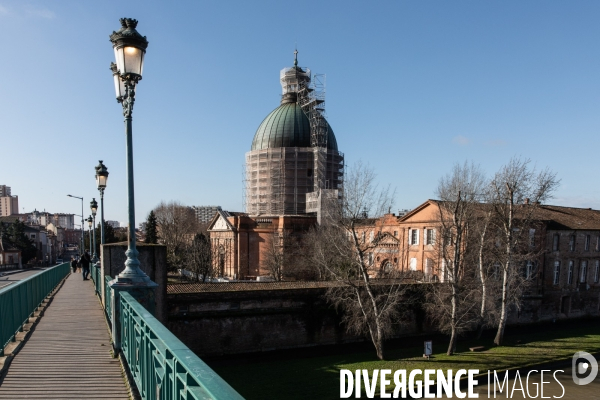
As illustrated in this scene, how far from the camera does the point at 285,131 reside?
48.4 m

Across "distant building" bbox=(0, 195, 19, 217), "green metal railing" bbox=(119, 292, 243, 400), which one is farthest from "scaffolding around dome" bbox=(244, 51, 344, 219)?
"distant building" bbox=(0, 195, 19, 217)

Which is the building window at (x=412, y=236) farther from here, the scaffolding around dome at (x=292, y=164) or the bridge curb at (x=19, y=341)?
the bridge curb at (x=19, y=341)

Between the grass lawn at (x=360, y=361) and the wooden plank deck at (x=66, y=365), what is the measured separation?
9.65 metres

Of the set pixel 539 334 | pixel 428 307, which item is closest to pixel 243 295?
pixel 428 307

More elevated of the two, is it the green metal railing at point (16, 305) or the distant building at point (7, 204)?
the distant building at point (7, 204)

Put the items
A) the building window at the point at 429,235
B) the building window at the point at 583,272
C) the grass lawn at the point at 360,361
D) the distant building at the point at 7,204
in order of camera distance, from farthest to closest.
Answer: the distant building at the point at 7,204
the building window at the point at 583,272
the building window at the point at 429,235
the grass lawn at the point at 360,361

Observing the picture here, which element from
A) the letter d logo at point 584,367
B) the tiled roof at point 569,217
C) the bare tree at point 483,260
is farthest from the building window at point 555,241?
the letter d logo at point 584,367

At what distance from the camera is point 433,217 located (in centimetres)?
3378

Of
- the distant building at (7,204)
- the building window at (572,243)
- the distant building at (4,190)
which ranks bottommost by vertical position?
the building window at (572,243)

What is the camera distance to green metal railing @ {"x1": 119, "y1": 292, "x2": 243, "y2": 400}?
225cm

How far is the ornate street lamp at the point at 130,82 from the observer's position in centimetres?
637

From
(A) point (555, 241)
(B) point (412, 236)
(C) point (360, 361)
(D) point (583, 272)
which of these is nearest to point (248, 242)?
(B) point (412, 236)

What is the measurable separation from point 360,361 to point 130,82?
1930 centimetres

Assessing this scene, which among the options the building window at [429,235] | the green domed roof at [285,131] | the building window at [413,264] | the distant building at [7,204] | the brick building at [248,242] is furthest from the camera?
the distant building at [7,204]
